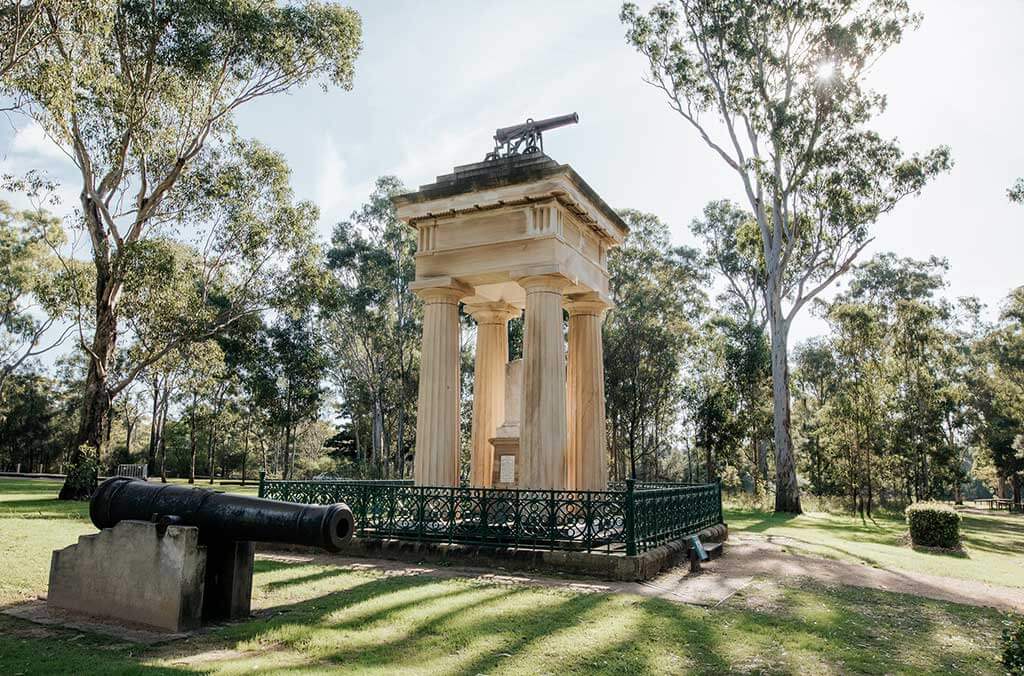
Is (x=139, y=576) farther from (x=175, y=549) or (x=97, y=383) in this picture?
(x=97, y=383)

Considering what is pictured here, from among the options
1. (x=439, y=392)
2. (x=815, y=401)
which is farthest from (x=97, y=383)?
(x=815, y=401)

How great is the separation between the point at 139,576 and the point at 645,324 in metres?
32.6

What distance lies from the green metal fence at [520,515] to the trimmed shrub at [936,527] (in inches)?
323

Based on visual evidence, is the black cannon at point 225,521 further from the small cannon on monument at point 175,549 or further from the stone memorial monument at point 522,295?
the stone memorial monument at point 522,295

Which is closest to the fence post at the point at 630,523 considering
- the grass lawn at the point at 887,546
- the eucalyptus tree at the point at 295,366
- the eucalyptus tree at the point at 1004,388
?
the grass lawn at the point at 887,546

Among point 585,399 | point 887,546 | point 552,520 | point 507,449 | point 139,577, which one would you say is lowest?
point 887,546

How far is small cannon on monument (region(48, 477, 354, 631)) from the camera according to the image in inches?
230

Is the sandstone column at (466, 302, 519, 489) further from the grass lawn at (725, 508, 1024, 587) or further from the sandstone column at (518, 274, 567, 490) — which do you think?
the grass lawn at (725, 508, 1024, 587)

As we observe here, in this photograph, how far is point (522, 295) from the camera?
48.0 feet

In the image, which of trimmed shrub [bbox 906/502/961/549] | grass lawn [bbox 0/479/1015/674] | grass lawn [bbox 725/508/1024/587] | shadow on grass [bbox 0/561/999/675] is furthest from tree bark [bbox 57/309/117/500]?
trimmed shrub [bbox 906/502/961/549]

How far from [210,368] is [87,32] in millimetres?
25724

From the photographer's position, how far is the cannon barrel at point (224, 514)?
226 inches

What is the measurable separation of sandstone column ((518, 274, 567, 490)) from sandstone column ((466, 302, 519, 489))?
2.52 metres

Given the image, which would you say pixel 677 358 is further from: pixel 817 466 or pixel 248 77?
pixel 248 77
